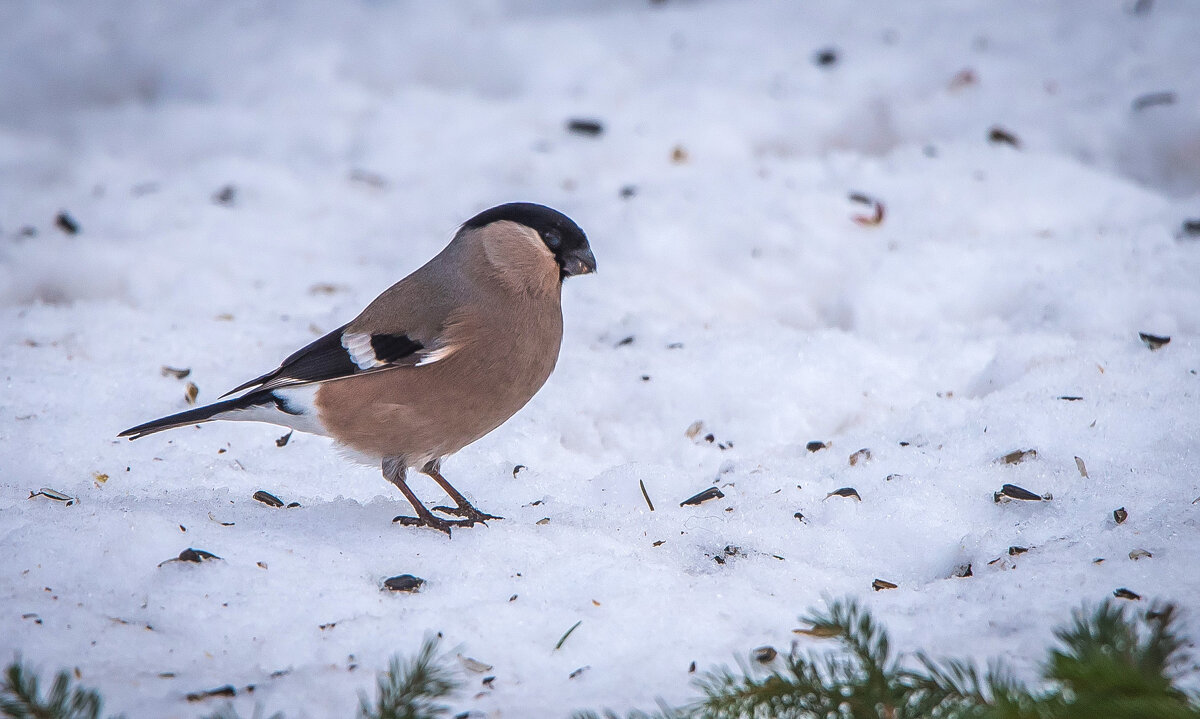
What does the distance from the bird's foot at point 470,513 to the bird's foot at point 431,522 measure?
1.4 inches

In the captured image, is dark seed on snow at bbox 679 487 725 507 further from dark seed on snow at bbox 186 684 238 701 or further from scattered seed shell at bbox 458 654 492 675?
dark seed on snow at bbox 186 684 238 701

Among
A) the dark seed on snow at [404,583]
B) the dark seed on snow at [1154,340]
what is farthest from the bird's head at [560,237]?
the dark seed on snow at [1154,340]

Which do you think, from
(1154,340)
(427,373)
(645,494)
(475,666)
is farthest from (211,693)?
(1154,340)

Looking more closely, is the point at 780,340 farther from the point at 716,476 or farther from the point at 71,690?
the point at 71,690

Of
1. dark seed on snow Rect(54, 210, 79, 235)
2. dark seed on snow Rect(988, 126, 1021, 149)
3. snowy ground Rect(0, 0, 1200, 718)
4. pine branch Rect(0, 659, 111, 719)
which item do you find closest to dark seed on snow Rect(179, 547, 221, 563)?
snowy ground Rect(0, 0, 1200, 718)

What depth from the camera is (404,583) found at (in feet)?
8.94

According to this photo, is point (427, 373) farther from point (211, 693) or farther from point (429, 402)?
point (211, 693)

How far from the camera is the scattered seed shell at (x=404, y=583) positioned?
8.89 feet

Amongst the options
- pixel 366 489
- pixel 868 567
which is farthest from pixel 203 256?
pixel 868 567

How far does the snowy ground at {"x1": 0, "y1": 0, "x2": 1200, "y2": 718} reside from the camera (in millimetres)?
2555

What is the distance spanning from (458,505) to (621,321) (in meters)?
1.63

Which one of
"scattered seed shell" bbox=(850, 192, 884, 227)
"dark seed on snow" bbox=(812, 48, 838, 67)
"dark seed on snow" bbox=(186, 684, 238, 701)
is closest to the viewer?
"dark seed on snow" bbox=(186, 684, 238, 701)

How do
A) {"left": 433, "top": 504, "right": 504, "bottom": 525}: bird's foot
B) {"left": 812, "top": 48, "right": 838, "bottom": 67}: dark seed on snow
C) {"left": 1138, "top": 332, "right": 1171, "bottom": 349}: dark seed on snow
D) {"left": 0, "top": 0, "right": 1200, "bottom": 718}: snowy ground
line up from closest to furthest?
{"left": 0, "top": 0, "right": 1200, "bottom": 718}: snowy ground, {"left": 433, "top": 504, "right": 504, "bottom": 525}: bird's foot, {"left": 1138, "top": 332, "right": 1171, "bottom": 349}: dark seed on snow, {"left": 812, "top": 48, "right": 838, "bottom": 67}: dark seed on snow

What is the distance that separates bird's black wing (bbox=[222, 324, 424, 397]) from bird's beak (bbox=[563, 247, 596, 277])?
0.62 metres
